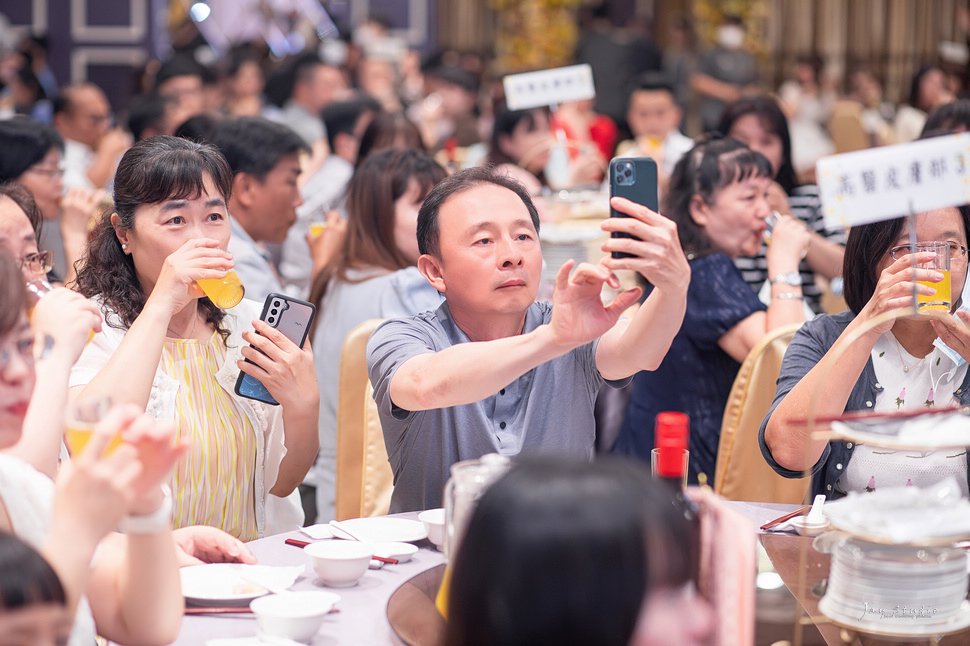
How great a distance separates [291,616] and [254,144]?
239 cm

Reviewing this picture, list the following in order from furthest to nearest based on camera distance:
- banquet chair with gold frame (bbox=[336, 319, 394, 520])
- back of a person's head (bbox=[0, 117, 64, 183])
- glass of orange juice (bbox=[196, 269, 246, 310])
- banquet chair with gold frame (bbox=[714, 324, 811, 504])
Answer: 1. back of a person's head (bbox=[0, 117, 64, 183])
2. banquet chair with gold frame (bbox=[336, 319, 394, 520])
3. banquet chair with gold frame (bbox=[714, 324, 811, 504])
4. glass of orange juice (bbox=[196, 269, 246, 310])

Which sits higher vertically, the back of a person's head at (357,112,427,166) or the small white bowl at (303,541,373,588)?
the back of a person's head at (357,112,427,166)

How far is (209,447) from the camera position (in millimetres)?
2191

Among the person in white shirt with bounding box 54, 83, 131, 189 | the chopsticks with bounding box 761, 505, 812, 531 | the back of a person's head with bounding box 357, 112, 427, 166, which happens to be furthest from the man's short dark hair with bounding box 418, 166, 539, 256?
the person in white shirt with bounding box 54, 83, 131, 189

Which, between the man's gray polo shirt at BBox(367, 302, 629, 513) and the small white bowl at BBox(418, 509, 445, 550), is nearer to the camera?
the small white bowl at BBox(418, 509, 445, 550)

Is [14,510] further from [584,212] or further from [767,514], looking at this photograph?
[584,212]

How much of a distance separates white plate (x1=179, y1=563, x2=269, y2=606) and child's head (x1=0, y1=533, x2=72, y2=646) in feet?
1.67

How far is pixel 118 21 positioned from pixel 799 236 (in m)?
9.07

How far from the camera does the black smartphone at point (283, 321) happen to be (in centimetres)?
215

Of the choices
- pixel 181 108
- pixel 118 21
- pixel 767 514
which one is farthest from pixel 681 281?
pixel 118 21

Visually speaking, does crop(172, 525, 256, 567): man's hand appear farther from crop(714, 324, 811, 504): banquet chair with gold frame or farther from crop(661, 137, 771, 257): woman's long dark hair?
crop(661, 137, 771, 257): woman's long dark hair

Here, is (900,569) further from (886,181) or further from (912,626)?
(886,181)

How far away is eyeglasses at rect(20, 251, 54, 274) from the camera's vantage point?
7.27ft

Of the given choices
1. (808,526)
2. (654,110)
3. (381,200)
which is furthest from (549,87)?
(808,526)
